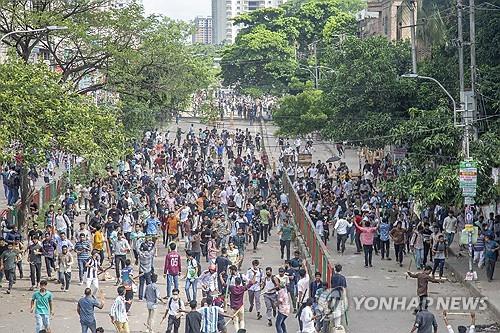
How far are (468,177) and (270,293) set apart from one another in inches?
257

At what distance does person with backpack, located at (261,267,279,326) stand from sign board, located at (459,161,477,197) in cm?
602

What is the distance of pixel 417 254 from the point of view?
2566 cm

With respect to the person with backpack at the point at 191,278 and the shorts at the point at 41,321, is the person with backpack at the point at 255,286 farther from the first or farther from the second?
the shorts at the point at 41,321

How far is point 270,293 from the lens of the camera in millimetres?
19734

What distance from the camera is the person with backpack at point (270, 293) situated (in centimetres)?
1964

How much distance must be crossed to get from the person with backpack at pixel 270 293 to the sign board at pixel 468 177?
6017 mm

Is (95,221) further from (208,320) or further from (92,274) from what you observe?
(208,320)

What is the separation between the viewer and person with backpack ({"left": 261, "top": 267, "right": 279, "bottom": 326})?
1964cm

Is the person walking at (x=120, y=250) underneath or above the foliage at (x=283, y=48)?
underneath

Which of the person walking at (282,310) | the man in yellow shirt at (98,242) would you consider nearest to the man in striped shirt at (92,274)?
the man in yellow shirt at (98,242)

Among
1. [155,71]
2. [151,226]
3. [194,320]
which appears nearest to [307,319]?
[194,320]

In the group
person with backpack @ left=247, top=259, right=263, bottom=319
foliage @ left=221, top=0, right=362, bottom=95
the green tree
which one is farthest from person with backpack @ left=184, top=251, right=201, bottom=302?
foliage @ left=221, top=0, right=362, bottom=95

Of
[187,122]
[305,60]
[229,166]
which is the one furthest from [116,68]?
[305,60]

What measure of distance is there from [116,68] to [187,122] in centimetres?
3485
